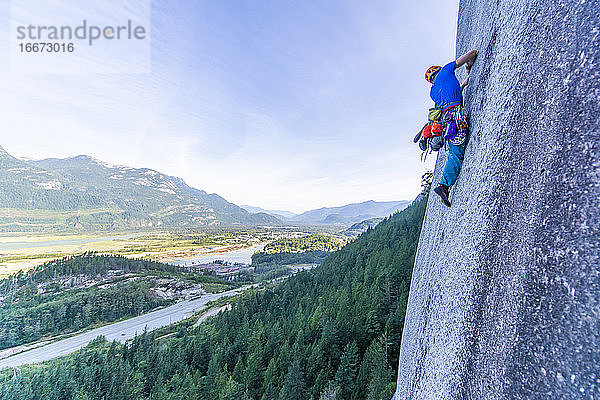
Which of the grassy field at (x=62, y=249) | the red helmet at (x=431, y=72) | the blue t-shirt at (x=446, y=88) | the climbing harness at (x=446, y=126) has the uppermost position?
the red helmet at (x=431, y=72)

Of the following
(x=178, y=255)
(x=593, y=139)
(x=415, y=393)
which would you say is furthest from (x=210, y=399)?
(x=178, y=255)

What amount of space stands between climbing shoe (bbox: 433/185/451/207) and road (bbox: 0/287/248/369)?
65.4 meters

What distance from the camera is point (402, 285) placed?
27812mm

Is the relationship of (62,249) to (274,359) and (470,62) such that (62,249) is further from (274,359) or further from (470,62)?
(470,62)

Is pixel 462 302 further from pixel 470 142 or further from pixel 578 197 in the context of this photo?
pixel 470 142

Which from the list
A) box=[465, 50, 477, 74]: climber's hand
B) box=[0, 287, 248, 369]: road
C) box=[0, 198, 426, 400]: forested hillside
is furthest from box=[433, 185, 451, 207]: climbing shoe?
box=[0, 287, 248, 369]: road

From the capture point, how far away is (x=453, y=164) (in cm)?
359

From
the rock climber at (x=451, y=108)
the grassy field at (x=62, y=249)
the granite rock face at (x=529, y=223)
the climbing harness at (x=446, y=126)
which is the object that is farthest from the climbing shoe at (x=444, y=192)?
the grassy field at (x=62, y=249)

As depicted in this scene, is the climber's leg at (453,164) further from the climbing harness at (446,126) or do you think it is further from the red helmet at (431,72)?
the red helmet at (431,72)

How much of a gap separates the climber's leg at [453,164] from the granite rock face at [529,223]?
0.22m

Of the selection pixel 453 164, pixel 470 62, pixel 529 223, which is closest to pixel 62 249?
pixel 453 164

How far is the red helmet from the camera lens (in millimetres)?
3947

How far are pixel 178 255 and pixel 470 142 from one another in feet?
560

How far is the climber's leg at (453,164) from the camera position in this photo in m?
3.51
